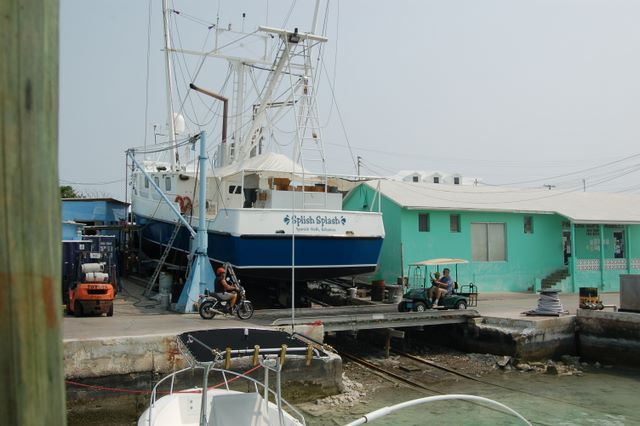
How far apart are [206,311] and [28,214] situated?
518 inches

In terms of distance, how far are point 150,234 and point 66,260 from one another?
7688 mm

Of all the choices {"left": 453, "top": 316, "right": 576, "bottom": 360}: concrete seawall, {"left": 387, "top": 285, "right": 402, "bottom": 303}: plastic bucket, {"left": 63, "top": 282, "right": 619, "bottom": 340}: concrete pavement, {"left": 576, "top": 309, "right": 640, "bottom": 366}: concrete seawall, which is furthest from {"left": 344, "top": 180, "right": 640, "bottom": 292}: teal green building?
{"left": 576, "top": 309, "right": 640, "bottom": 366}: concrete seawall

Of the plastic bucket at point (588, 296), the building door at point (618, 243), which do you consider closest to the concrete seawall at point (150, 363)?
the plastic bucket at point (588, 296)

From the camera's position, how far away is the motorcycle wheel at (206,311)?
46.9 ft

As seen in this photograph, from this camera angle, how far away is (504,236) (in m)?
24.6

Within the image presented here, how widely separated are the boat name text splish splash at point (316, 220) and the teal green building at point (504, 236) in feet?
14.5

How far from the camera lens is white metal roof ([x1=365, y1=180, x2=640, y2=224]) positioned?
23.9m

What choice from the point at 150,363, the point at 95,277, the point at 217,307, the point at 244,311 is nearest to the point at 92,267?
the point at 95,277

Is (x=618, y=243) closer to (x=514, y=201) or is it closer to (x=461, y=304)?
(x=514, y=201)

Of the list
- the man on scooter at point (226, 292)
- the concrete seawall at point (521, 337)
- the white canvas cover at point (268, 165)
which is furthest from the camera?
the white canvas cover at point (268, 165)

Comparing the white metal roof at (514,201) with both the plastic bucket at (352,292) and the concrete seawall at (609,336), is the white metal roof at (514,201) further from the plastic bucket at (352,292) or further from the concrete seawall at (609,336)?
the concrete seawall at (609,336)

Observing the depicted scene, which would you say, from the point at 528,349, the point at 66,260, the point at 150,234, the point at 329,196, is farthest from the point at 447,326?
the point at 150,234

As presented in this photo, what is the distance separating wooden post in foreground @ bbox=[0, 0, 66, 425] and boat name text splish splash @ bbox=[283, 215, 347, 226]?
15401 mm

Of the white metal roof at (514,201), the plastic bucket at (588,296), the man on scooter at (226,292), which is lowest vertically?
the plastic bucket at (588,296)
